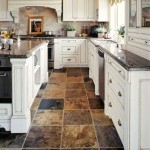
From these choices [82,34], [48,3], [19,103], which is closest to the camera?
[19,103]

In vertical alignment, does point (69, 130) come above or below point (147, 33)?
below

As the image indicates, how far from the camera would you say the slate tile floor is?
9.47ft

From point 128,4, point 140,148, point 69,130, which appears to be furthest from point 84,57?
point 140,148

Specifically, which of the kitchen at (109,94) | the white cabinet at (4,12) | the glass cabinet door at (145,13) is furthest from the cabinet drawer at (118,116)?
the white cabinet at (4,12)

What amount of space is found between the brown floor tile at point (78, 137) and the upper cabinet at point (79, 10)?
5.65 metres

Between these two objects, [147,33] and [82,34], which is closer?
[147,33]

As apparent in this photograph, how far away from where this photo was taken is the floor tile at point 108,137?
9.53ft

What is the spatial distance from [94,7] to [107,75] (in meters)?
5.29

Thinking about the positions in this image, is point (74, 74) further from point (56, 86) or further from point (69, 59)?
point (56, 86)

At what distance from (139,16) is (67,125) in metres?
1.56

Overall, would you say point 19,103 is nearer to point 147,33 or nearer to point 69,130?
point 69,130

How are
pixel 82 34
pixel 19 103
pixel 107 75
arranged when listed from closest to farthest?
A: pixel 19 103
pixel 107 75
pixel 82 34

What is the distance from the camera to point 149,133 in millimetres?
2447

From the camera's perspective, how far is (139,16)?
3.21 meters
